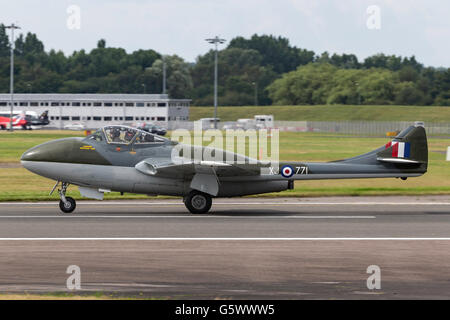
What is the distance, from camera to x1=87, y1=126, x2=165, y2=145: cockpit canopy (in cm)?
1961

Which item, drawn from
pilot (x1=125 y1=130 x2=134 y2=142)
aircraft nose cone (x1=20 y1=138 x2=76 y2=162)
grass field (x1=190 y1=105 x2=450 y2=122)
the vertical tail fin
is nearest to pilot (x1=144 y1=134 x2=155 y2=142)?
pilot (x1=125 y1=130 x2=134 y2=142)

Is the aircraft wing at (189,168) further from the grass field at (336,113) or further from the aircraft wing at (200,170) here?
the grass field at (336,113)

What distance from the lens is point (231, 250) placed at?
555 inches

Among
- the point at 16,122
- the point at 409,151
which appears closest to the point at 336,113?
the point at 16,122

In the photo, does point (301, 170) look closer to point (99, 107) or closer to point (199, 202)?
point (199, 202)

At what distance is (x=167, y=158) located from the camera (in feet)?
64.1

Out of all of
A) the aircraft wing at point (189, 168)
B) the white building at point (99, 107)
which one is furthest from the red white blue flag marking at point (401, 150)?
the white building at point (99, 107)

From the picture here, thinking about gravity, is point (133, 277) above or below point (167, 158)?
below

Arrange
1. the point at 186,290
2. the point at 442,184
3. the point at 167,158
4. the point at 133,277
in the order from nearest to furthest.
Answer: the point at 186,290 < the point at 133,277 < the point at 167,158 < the point at 442,184

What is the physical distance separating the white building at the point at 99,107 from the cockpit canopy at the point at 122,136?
127332 mm

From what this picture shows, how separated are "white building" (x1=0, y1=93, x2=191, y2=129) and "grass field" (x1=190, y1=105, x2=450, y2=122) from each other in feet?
46.7

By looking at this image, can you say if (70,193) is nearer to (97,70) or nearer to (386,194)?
(386,194)
